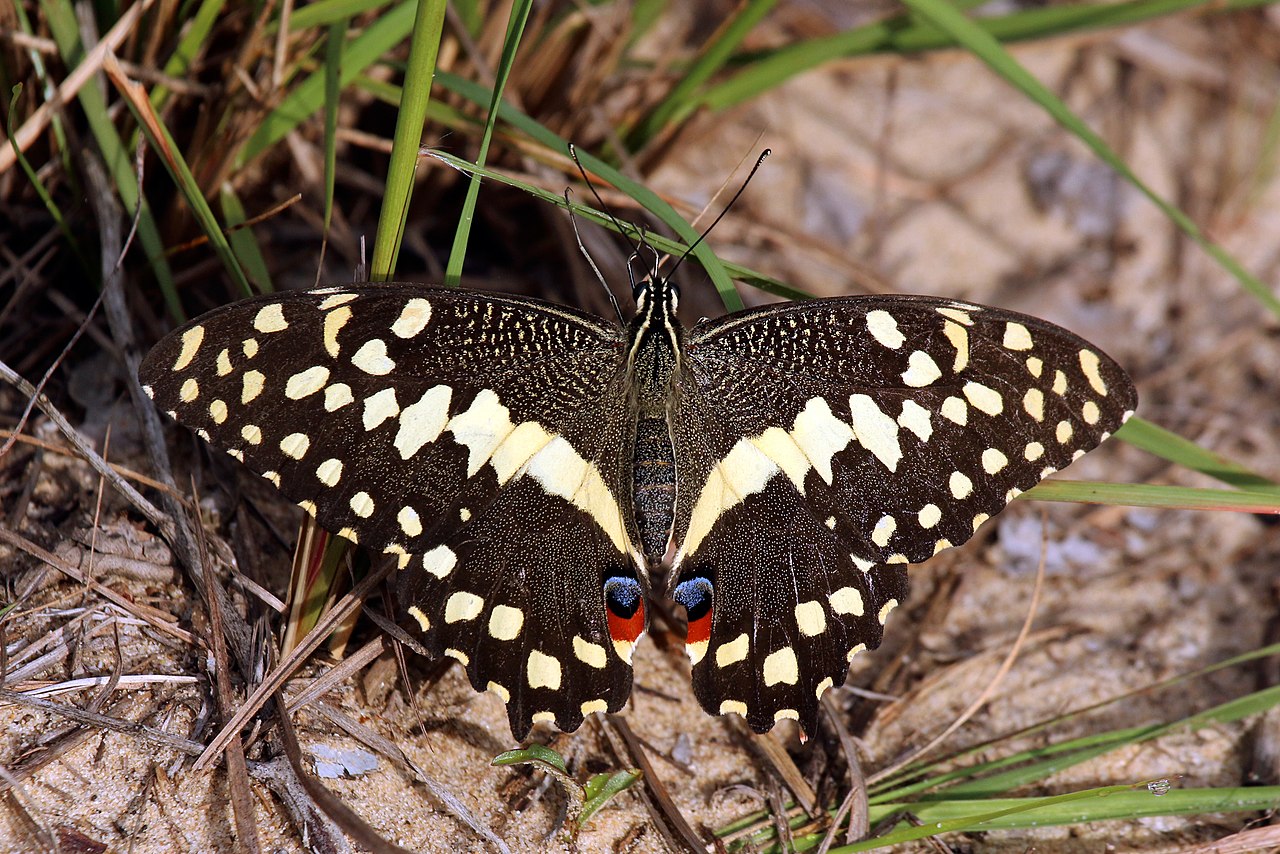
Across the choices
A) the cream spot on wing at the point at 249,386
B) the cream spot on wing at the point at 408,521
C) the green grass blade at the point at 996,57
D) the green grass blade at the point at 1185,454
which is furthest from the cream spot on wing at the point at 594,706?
the green grass blade at the point at 996,57

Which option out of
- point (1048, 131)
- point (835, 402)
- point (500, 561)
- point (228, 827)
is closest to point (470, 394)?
point (500, 561)

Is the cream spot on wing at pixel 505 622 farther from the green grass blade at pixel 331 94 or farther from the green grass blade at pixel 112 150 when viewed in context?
the green grass blade at pixel 112 150

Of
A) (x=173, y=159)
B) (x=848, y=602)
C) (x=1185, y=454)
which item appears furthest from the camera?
(x=1185, y=454)

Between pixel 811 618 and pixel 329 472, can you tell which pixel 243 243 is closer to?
pixel 329 472

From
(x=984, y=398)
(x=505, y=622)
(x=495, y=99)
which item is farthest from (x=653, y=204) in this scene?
(x=505, y=622)

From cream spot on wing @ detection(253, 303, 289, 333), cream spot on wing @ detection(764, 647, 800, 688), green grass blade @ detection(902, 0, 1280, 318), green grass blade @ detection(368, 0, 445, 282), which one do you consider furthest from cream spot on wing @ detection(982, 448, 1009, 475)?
cream spot on wing @ detection(253, 303, 289, 333)

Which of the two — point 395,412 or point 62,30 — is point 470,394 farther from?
point 62,30

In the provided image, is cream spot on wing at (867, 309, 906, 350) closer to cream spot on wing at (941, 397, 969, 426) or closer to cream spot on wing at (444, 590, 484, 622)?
cream spot on wing at (941, 397, 969, 426)
